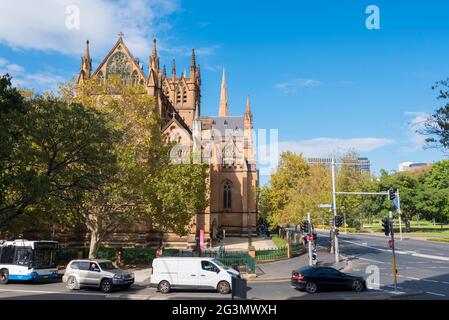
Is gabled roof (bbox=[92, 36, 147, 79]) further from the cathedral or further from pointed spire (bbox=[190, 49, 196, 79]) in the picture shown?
pointed spire (bbox=[190, 49, 196, 79])

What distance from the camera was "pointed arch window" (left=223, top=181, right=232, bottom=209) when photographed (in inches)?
2372

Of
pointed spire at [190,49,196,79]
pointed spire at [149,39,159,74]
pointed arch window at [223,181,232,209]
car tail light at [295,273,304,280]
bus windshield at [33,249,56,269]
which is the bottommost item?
car tail light at [295,273,304,280]

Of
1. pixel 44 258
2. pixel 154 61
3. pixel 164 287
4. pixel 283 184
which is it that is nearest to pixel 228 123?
pixel 283 184

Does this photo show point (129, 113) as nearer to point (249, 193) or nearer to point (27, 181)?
point (27, 181)

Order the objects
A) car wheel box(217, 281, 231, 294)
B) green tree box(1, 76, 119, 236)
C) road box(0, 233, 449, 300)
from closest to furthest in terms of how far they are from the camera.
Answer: green tree box(1, 76, 119, 236) → road box(0, 233, 449, 300) → car wheel box(217, 281, 231, 294)

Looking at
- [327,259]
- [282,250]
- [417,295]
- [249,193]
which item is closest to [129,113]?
[282,250]

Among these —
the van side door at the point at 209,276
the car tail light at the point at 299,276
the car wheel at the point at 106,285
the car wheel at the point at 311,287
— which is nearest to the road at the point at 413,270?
the car wheel at the point at 311,287

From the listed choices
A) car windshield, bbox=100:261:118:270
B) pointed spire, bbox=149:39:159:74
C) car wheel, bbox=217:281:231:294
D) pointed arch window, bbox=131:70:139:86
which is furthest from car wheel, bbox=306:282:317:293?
pointed arch window, bbox=131:70:139:86

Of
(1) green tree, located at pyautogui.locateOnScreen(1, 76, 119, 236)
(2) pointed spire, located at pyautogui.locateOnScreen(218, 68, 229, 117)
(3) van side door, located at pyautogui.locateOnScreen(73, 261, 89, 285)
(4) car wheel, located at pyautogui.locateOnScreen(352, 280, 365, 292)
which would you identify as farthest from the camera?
(2) pointed spire, located at pyautogui.locateOnScreen(218, 68, 229, 117)

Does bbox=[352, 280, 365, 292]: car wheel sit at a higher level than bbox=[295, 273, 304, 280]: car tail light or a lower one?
lower

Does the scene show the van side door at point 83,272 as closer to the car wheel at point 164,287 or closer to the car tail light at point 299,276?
the car wheel at point 164,287

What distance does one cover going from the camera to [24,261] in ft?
71.9

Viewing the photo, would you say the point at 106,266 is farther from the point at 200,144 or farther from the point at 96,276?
the point at 200,144
